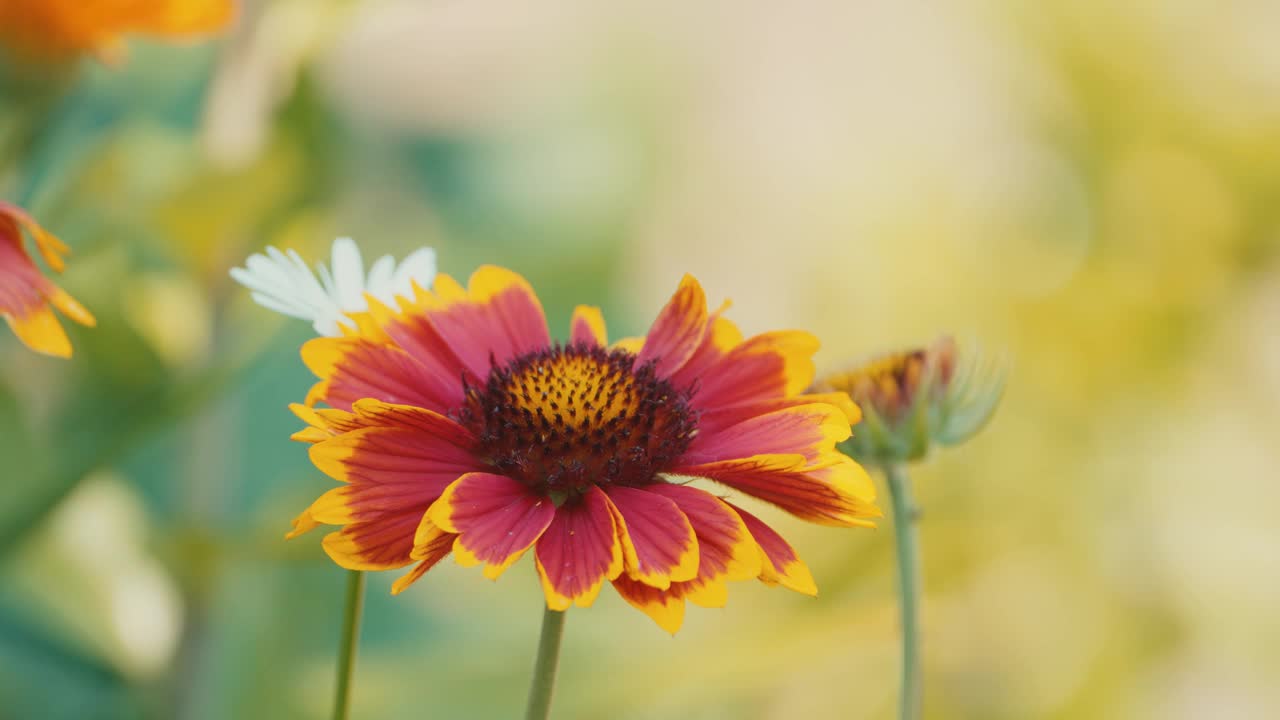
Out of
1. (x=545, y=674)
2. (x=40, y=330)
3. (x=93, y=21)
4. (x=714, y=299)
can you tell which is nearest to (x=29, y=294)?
(x=40, y=330)


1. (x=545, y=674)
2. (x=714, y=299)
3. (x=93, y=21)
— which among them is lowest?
(x=545, y=674)

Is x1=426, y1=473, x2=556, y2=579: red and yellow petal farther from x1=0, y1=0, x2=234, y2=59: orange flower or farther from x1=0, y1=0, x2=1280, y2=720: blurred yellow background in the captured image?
x1=0, y1=0, x2=234, y2=59: orange flower

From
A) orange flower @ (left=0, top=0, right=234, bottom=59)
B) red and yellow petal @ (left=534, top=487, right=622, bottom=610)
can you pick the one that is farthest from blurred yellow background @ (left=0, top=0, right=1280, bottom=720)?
red and yellow petal @ (left=534, top=487, right=622, bottom=610)

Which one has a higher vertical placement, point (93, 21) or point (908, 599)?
point (93, 21)

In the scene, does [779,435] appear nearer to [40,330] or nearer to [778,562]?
[778,562]

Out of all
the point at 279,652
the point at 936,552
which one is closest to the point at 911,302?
the point at 936,552

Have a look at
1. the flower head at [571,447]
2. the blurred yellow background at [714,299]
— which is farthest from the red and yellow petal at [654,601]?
the blurred yellow background at [714,299]

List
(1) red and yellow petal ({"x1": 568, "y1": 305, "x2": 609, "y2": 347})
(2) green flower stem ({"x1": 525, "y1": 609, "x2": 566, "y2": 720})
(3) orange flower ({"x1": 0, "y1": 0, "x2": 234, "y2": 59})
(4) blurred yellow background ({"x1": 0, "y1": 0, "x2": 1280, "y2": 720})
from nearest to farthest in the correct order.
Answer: (2) green flower stem ({"x1": 525, "y1": 609, "x2": 566, "y2": 720}), (1) red and yellow petal ({"x1": 568, "y1": 305, "x2": 609, "y2": 347}), (3) orange flower ({"x1": 0, "y1": 0, "x2": 234, "y2": 59}), (4) blurred yellow background ({"x1": 0, "y1": 0, "x2": 1280, "y2": 720})
